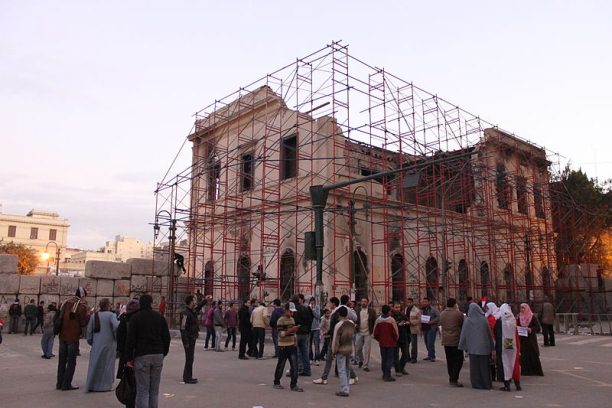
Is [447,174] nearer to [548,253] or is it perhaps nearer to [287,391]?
[548,253]

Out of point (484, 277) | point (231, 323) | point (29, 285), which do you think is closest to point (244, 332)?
point (231, 323)

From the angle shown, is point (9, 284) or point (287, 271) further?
point (287, 271)

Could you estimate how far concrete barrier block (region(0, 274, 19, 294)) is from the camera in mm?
21703

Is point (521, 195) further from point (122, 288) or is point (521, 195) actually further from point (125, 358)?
point (125, 358)

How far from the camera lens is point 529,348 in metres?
10.8

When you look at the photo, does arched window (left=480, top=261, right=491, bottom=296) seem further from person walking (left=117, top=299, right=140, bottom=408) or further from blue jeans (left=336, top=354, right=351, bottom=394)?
person walking (left=117, top=299, right=140, bottom=408)

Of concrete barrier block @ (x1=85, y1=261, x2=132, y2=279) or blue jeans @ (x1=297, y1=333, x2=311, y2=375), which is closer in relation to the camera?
blue jeans @ (x1=297, y1=333, x2=311, y2=375)

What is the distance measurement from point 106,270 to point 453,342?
726 inches

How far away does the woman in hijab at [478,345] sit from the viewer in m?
9.34

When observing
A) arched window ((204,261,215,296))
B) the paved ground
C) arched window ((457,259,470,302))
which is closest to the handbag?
the paved ground

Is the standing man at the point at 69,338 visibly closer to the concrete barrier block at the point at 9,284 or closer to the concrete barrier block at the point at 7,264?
the concrete barrier block at the point at 9,284

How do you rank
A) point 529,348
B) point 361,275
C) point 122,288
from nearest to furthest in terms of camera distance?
point 529,348 → point 361,275 → point 122,288

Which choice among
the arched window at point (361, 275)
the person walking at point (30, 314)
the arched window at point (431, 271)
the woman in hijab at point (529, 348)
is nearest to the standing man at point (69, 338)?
the woman in hijab at point (529, 348)

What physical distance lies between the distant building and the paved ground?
68.3m
